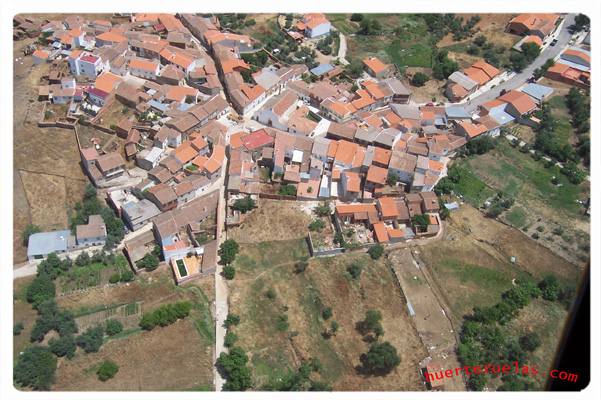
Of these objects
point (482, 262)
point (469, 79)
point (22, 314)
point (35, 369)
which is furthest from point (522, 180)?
point (22, 314)

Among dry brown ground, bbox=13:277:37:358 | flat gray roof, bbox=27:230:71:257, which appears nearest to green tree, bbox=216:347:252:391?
dry brown ground, bbox=13:277:37:358

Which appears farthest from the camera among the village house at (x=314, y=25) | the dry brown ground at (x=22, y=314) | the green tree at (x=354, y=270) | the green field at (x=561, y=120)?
the village house at (x=314, y=25)

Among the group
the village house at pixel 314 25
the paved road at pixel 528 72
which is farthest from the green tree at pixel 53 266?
the paved road at pixel 528 72

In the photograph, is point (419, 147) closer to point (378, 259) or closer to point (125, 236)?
point (378, 259)

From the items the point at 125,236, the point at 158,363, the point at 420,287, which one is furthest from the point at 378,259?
the point at 125,236

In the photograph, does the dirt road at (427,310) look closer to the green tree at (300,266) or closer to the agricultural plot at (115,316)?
the green tree at (300,266)

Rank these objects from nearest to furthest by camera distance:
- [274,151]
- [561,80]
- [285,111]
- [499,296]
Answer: [499,296] → [274,151] → [285,111] → [561,80]
